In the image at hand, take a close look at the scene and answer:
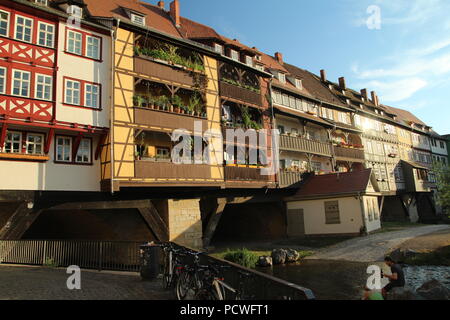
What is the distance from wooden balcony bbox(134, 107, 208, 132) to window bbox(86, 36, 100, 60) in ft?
11.0

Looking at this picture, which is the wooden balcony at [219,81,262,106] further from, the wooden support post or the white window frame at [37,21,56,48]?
the white window frame at [37,21,56,48]

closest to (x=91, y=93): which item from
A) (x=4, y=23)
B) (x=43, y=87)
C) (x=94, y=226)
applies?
(x=43, y=87)

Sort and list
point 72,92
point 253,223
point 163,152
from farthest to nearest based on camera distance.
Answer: point 253,223 → point 163,152 → point 72,92

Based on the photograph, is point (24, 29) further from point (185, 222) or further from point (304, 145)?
point (304, 145)

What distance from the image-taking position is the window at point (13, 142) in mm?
15211

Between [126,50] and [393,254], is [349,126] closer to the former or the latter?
[393,254]

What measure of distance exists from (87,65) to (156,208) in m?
8.24

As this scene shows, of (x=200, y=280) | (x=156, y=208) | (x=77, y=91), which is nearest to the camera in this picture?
(x=200, y=280)

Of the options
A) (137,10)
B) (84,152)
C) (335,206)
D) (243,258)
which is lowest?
(243,258)

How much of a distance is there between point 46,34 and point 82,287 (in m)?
12.3

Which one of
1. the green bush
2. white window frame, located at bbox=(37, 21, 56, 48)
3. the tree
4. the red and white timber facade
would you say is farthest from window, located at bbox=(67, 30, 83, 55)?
the tree

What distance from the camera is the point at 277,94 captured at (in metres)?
29.6

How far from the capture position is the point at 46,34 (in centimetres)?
1670

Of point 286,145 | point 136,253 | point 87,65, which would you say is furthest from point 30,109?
point 286,145
